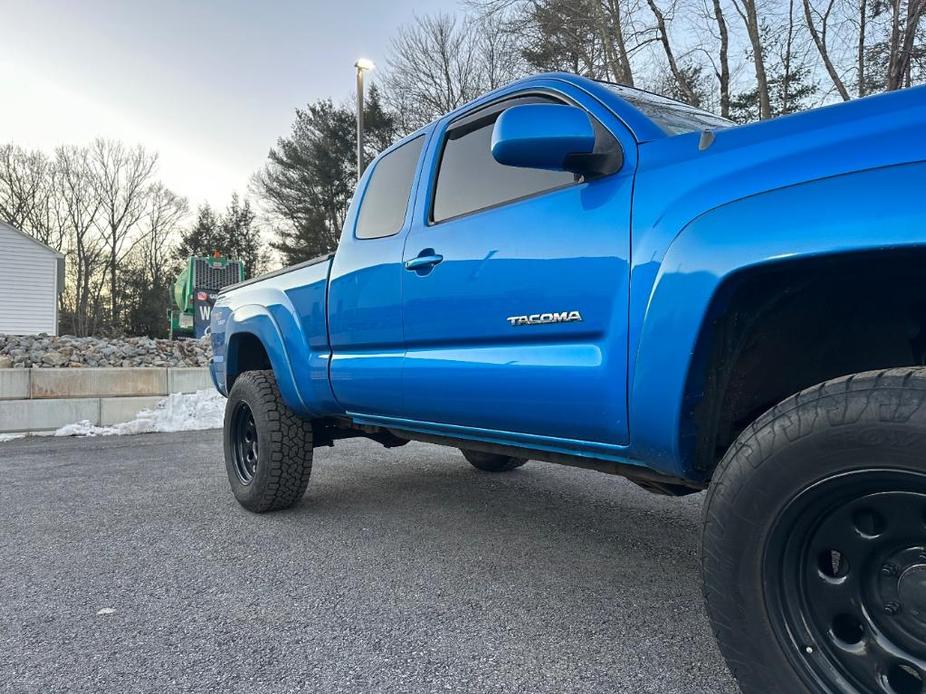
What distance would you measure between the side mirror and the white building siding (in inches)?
1097

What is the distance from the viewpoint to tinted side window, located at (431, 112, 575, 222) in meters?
2.38

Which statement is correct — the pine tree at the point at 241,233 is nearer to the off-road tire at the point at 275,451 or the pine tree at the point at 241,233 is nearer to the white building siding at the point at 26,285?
the white building siding at the point at 26,285

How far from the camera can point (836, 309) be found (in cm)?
176

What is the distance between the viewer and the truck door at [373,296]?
9.37ft

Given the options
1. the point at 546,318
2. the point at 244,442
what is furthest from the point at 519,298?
the point at 244,442

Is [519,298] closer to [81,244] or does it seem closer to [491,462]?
[491,462]

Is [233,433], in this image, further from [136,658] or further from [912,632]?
[912,632]

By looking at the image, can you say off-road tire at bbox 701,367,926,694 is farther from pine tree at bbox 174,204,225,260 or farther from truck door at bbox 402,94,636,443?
pine tree at bbox 174,204,225,260

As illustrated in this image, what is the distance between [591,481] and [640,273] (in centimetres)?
312

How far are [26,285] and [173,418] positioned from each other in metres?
21.5

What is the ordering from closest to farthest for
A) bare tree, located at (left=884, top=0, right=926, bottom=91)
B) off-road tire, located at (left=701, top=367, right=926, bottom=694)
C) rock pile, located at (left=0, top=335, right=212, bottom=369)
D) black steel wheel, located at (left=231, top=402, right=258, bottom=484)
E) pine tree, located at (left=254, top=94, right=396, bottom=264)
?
off-road tire, located at (left=701, top=367, right=926, bottom=694) → black steel wheel, located at (left=231, top=402, right=258, bottom=484) → rock pile, located at (left=0, top=335, right=212, bottom=369) → bare tree, located at (left=884, top=0, right=926, bottom=91) → pine tree, located at (left=254, top=94, right=396, bottom=264)

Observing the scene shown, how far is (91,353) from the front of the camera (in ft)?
31.7

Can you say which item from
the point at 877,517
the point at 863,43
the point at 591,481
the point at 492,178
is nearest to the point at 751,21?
the point at 863,43

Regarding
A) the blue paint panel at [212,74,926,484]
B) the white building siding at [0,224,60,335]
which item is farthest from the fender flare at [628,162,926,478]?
the white building siding at [0,224,60,335]
